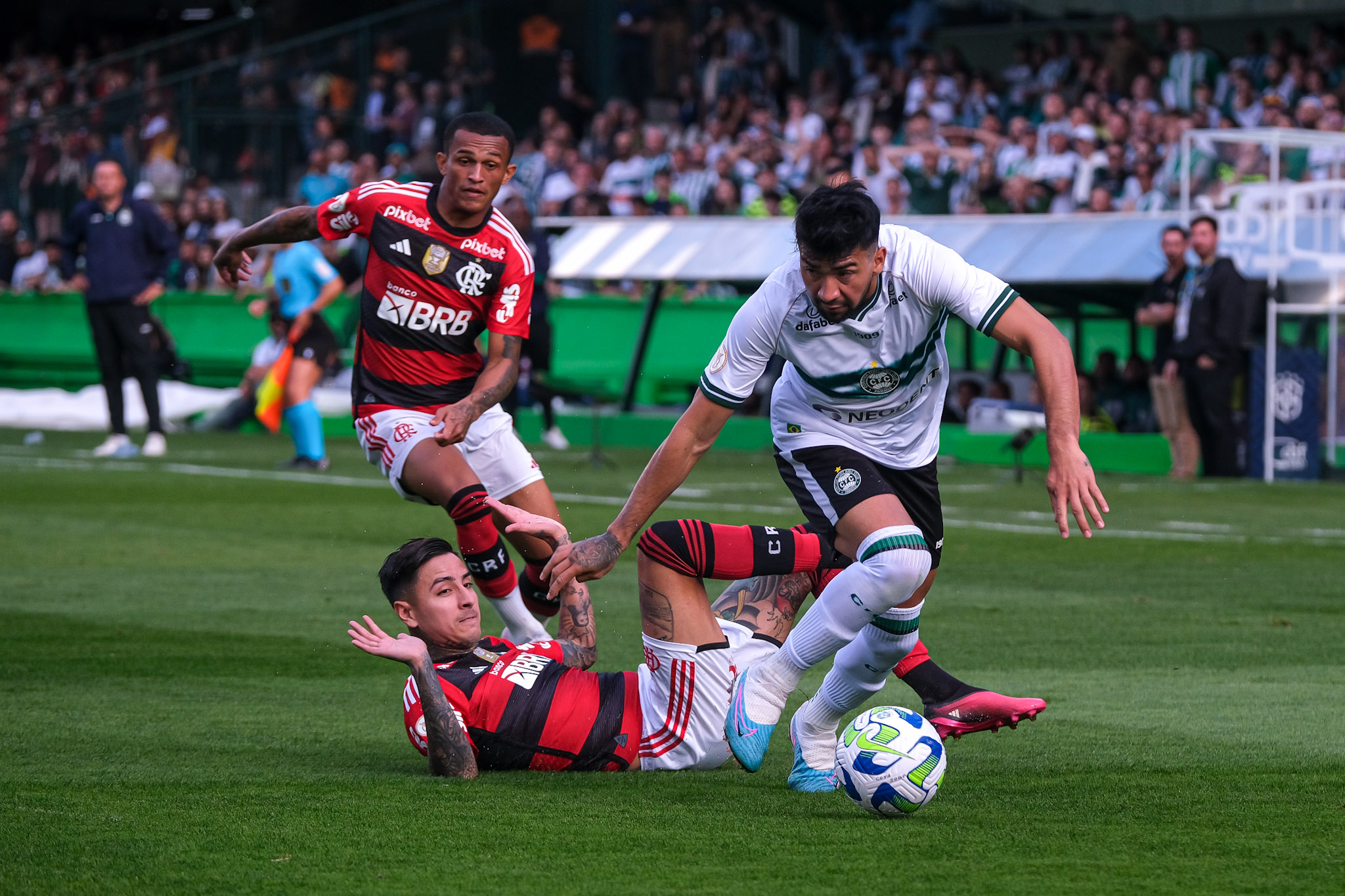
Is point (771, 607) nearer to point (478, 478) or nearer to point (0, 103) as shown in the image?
point (478, 478)

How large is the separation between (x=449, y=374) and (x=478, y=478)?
0.50 metres

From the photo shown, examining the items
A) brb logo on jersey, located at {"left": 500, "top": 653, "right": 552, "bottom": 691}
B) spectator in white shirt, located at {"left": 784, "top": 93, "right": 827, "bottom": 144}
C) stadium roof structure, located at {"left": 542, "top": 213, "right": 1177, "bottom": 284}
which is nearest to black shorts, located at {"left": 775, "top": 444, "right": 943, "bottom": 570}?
brb logo on jersey, located at {"left": 500, "top": 653, "right": 552, "bottom": 691}

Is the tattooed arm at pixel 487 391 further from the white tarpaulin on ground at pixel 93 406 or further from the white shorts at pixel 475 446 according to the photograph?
the white tarpaulin on ground at pixel 93 406

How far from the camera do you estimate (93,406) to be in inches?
942

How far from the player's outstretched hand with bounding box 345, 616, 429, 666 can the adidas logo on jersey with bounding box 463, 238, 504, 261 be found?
2753 millimetres

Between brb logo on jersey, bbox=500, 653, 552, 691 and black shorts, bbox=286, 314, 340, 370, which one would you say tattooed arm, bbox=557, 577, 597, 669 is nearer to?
brb logo on jersey, bbox=500, 653, 552, 691

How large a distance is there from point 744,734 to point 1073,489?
1.21 metres

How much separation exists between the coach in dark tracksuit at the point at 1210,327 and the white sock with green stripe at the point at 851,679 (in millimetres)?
11689

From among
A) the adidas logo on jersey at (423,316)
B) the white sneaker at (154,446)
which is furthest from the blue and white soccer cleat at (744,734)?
the white sneaker at (154,446)

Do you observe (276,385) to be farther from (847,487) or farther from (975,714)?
(975,714)

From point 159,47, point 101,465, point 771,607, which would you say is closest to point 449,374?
point 771,607

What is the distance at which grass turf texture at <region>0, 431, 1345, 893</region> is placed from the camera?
4465 mm

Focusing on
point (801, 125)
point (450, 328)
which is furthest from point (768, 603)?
point (801, 125)

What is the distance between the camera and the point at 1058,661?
782 cm
